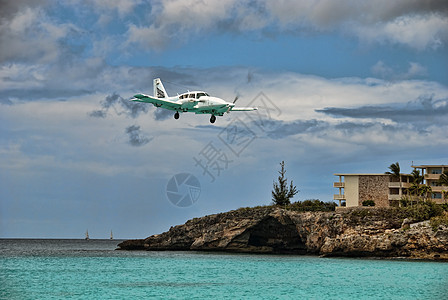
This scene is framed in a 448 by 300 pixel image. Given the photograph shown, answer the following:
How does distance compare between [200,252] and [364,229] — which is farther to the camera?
[200,252]

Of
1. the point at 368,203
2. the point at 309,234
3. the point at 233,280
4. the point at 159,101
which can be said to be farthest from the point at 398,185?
the point at 159,101

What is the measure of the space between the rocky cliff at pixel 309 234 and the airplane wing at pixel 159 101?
3353 centimetres

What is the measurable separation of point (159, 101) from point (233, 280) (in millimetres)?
16312

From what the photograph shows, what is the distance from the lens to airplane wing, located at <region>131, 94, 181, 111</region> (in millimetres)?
47247

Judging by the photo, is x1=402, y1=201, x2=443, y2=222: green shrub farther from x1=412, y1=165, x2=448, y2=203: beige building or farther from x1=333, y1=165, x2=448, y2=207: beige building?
x1=412, y1=165, x2=448, y2=203: beige building

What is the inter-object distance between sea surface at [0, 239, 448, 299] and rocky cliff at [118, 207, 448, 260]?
400 centimetres

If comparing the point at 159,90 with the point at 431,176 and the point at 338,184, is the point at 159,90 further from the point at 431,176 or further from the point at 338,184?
the point at 431,176

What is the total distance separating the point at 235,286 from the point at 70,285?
12836 millimetres

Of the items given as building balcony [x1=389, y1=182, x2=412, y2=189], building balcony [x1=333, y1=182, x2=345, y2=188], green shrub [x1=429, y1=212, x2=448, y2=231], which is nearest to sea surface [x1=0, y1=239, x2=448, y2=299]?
green shrub [x1=429, y1=212, x2=448, y2=231]

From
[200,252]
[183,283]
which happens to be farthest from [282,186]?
[183,283]

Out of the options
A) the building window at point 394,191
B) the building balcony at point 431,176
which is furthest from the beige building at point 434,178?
the building window at point 394,191

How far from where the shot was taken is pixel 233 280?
2045 inches

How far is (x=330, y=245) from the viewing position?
2990 inches

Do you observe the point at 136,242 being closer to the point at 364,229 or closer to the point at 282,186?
the point at 282,186
